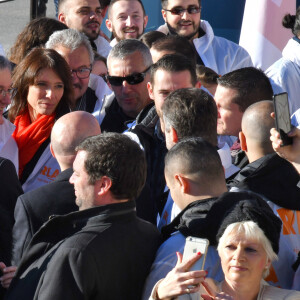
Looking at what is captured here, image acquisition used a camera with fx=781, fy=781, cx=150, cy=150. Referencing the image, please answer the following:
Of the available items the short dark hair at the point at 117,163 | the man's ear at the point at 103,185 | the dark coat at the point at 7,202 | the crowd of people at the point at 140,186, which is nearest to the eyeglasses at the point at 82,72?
the crowd of people at the point at 140,186

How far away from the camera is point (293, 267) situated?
3336 millimetres

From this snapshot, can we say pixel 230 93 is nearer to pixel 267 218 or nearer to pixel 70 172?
pixel 70 172

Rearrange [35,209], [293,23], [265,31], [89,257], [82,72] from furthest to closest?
[265,31] → [293,23] → [82,72] → [35,209] → [89,257]

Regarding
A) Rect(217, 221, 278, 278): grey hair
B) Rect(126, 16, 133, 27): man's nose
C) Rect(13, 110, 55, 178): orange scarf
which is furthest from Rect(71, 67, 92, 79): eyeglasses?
Rect(217, 221, 278, 278): grey hair

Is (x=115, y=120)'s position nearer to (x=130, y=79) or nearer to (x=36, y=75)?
(x=130, y=79)

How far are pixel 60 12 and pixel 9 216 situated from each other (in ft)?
10.8

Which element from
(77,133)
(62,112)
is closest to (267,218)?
(77,133)

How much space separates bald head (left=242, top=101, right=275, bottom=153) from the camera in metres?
3.71

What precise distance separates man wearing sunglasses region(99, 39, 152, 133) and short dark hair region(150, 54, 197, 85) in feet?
0.90

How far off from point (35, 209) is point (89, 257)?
57 cm

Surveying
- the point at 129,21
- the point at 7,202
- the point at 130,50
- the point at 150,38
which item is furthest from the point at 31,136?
the point at 129,21

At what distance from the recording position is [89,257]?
292 cm

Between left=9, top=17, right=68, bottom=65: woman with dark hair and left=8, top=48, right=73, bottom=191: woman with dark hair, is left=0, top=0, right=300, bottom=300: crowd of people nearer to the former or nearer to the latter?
left=8, top=48, right=73, bottom=191: woman with dark hair

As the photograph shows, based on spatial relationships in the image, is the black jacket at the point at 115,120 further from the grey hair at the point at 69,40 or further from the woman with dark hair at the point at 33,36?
the woman with dark hair at the point at 33,36
